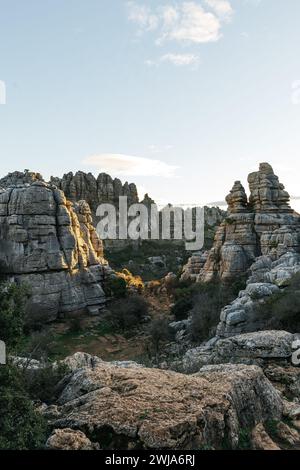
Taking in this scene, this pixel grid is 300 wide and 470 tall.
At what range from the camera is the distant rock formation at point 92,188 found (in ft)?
193

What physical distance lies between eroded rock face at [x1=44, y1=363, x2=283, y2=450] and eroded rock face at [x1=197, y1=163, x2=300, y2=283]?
23568 mm

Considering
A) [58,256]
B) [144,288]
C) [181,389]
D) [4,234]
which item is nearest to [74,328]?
[58,256]

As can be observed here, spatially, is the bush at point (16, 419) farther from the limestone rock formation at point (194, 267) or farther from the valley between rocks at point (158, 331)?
the limestone rock formation at point (194, 267)

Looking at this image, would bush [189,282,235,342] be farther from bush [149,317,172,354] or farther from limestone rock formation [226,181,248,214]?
limestone rock formation [226,181,248,214]

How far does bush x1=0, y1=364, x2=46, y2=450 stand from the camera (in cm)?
566

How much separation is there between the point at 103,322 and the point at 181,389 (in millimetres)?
24171

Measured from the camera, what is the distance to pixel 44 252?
30016 mm

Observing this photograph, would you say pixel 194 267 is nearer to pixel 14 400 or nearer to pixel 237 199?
pixel 237 199

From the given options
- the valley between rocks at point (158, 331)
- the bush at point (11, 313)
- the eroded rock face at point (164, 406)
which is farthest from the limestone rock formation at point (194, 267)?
the bush at point (11, 313)

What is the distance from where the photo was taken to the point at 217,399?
6516 millimetres

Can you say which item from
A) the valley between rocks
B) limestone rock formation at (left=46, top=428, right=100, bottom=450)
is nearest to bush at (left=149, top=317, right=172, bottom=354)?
the valley between rocks

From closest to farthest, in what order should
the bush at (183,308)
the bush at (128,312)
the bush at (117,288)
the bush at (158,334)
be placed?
the bush at (158,334), the bush at (128,312), the bush at (183,308), the bush at (117,288)

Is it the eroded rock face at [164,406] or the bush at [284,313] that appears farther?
the bush at [284,313]

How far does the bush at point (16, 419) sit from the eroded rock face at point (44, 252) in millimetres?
21613
